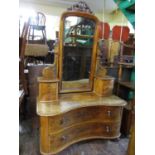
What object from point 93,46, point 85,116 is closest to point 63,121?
point 85,116

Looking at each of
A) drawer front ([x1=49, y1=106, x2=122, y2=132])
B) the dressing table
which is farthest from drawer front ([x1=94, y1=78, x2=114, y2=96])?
drawer front ([x1=49, y1=106, x2=122, y2=132])

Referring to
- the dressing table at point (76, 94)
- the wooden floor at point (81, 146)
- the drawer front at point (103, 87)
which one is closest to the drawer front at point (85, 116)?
the dressing table at point (76, 94)

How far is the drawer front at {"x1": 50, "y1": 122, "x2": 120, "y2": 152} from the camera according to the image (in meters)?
1.65

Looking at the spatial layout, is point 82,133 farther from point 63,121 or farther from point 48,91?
point 48,91

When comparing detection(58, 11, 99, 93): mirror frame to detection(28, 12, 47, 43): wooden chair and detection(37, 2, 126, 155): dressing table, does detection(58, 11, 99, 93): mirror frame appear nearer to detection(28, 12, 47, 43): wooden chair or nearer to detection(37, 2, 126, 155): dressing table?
detection(37, 2, 126, 155): dressing table

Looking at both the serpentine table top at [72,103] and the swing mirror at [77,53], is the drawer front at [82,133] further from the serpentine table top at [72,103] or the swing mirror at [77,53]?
the swing mirror at [77,53]

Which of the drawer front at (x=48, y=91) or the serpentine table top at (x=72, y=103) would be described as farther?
the drawer front at (x=48, y=91)

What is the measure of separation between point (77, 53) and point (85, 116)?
76 centimetres

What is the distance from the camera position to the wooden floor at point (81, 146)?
181 cm

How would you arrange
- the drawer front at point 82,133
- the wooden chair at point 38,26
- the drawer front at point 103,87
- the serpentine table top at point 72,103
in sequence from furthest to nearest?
1. the wooden chair at point 38,26
2. the drawer front at point 103,87
3. the drawer front at point 82,133
4. the serpentine table top at point 72,103
